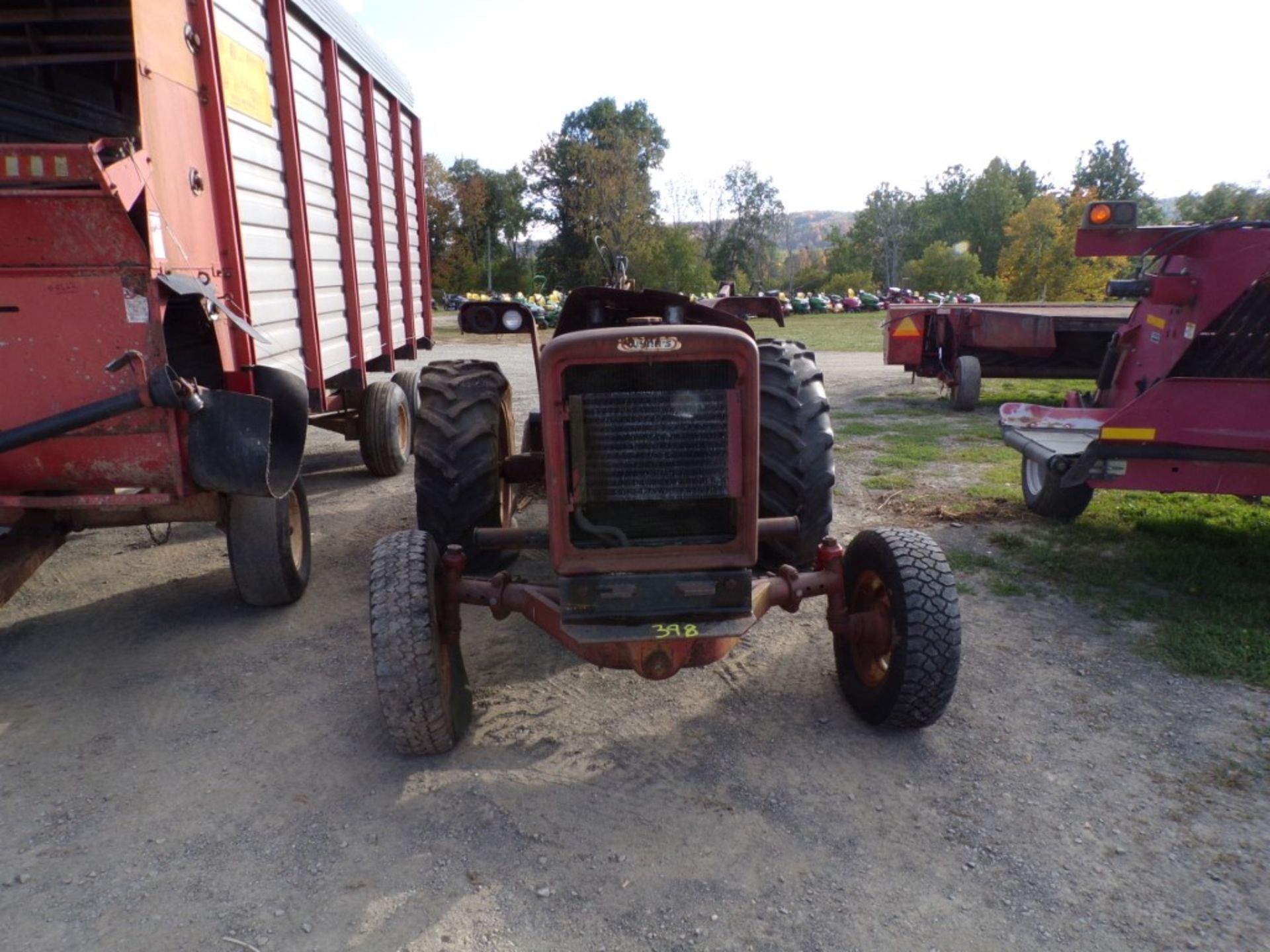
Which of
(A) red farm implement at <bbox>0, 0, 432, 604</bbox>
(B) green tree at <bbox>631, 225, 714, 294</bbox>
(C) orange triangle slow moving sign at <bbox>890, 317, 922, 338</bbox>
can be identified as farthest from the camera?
(B) green tree at <bbox>631, 225, 714, 294</bbox>

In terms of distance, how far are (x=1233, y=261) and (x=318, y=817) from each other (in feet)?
16.9

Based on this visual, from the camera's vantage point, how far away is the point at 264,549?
14.2 ft

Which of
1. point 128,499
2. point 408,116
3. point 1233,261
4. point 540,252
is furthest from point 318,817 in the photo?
point 540,252

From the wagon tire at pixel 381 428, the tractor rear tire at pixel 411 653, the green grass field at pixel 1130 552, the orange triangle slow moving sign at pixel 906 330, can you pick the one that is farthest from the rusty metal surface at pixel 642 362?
the orange triangle slow moving sign at pixel 906 330

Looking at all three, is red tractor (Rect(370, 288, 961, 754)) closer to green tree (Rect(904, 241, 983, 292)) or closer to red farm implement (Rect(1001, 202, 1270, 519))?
red farm implement (Rect(1001, 202, 1270, 519))

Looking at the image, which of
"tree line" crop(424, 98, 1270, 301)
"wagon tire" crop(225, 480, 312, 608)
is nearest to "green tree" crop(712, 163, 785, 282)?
"tree line" crop(424, 98, 1270, 301)

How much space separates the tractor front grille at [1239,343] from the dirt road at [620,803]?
5.63 feet

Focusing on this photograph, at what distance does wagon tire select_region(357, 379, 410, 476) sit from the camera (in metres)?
7.20

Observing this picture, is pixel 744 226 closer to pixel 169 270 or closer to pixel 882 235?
pixel 882 235

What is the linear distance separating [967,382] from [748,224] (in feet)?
133

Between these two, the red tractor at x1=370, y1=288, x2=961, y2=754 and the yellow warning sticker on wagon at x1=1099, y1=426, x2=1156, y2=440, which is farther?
the yellow warning sticker on wagon at x1=1099, y1=426, x2=1156, y2=440

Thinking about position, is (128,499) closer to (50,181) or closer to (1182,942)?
(50,181)

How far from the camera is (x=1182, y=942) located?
7.55 feet

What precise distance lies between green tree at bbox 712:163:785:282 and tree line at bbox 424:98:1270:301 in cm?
8
